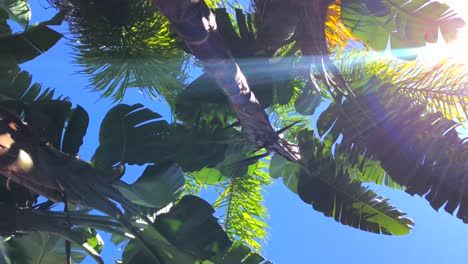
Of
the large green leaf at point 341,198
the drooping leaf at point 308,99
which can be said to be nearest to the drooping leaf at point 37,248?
the large green leaf at point 341,198

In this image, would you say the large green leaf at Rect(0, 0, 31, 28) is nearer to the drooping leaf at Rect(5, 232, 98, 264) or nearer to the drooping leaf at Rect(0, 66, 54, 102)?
the drooping leaf at Rect(0, 66, 54, 102)

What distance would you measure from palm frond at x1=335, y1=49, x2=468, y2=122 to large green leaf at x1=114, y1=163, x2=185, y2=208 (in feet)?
3.76

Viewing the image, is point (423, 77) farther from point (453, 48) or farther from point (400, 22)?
point (400, 22)

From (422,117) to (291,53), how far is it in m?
0.88

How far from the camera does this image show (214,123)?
2664mm

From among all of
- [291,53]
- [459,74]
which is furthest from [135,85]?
[459,74]

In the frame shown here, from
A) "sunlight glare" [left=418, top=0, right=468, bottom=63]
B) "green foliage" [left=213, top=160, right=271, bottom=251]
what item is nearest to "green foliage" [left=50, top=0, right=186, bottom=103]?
"green foliage" [left=213, top=160, right=271, bottom=251]

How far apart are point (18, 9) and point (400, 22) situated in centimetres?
241

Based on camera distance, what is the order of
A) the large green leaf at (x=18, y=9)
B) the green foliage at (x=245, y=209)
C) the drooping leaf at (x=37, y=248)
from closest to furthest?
the drooping leaf at (x=37, y=248), the large green leaf at (x=18, y=9), the green foliage at (x=245, y=209)

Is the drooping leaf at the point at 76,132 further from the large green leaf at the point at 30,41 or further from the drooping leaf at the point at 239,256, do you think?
the drooping leaf at the point at 239,256

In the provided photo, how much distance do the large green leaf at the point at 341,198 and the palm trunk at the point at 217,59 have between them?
0.24 meters

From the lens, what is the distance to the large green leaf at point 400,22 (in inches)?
87.0

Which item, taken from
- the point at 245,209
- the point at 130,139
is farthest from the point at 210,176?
the point at 130,139

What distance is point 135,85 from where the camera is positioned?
2.96 metres
